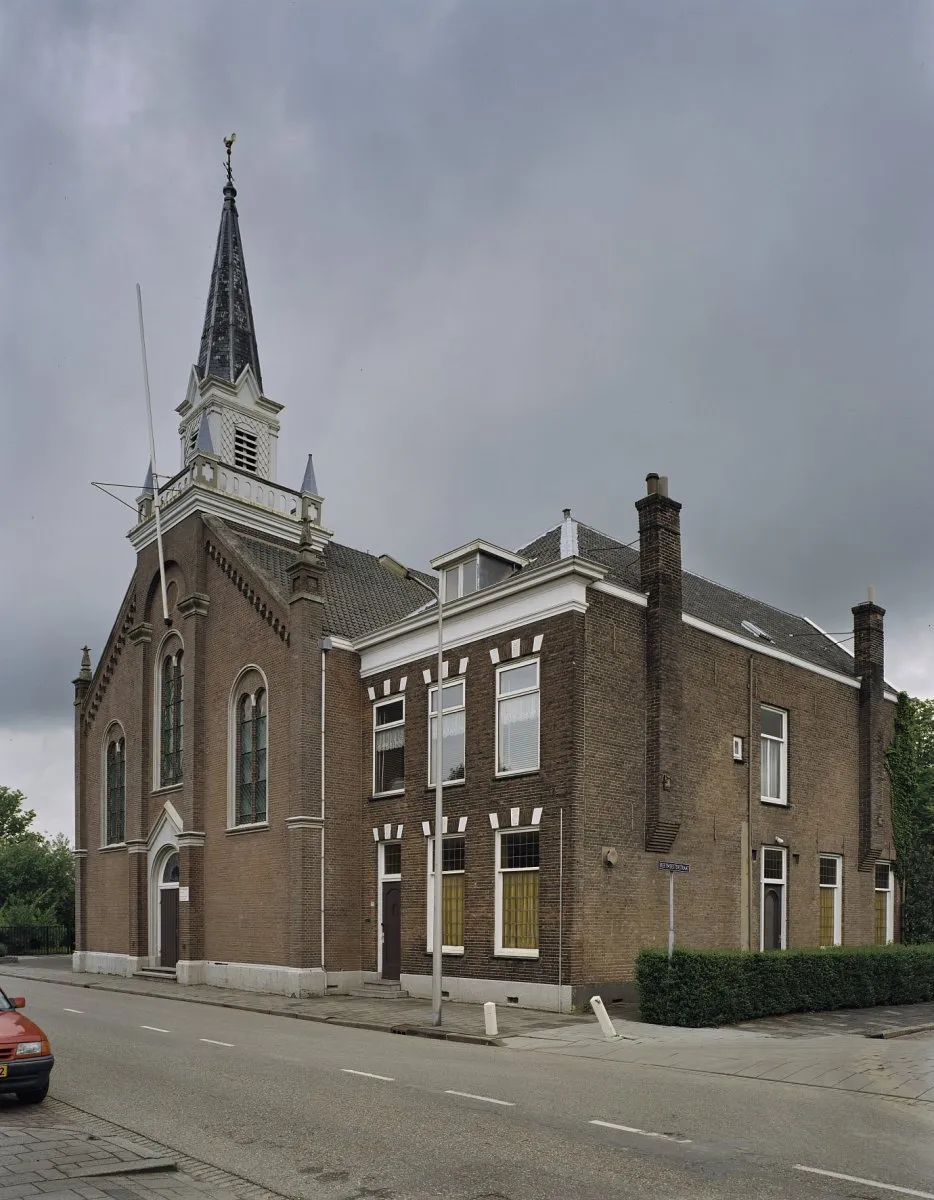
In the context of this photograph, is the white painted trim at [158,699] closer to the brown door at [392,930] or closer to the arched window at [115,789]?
the arched window at [115,789]

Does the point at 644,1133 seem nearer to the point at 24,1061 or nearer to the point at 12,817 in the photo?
the point at 24,1061

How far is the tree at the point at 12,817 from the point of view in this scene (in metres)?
76.3

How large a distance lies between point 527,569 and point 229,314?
65.3ft

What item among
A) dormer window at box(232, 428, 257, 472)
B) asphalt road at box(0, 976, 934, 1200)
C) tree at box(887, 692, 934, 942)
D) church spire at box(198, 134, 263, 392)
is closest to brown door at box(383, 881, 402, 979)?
asphalt road at box(0, 976, 934, 1200)

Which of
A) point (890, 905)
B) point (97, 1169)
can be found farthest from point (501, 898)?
point (97, 1169)

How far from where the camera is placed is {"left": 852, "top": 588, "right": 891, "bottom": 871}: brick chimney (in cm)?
3031

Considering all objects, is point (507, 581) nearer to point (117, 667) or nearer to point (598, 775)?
point (598, 775)

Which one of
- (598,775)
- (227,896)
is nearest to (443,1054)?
(598,775)

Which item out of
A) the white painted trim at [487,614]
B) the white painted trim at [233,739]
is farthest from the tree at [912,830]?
the white painted trim at [233,739]

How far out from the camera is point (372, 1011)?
22797 mm

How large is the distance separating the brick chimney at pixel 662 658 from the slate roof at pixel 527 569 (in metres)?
0.73

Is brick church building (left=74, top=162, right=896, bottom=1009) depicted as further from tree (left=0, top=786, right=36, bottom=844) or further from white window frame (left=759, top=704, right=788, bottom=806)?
tree (left=0, top=786, right=36, bottom=844)

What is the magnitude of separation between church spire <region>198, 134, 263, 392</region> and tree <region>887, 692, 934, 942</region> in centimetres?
2464

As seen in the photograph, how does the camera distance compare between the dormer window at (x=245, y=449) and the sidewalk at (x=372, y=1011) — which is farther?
the dormer window at (x=245, y=449)
